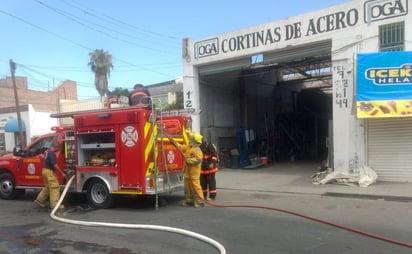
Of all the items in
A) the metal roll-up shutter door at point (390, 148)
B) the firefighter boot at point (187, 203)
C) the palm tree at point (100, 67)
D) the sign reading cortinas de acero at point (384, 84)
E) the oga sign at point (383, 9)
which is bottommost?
the firefighter boot at point (187, 203)

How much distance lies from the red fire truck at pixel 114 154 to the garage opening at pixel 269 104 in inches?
277

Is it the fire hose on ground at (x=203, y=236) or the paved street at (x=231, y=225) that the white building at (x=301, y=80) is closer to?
the paved street at (x=231, y=225)

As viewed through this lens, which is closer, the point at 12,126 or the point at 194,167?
the point at 194,167

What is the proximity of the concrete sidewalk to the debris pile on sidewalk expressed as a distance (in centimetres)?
20

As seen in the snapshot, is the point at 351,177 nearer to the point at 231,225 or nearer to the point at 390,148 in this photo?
the point at 390,148

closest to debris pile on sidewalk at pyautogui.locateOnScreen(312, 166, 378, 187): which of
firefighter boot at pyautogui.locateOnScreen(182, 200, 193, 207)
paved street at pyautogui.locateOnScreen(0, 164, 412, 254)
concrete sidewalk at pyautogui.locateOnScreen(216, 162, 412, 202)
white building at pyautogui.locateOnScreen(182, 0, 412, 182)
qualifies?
concrete sidewalk at pyautogui.locateOnScreen(216, 162, 412, 202)

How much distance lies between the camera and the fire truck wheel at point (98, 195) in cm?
898

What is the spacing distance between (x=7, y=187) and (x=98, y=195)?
3562 mm

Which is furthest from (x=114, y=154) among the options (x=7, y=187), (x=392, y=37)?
(x=392, y=37)

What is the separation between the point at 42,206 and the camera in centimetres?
944

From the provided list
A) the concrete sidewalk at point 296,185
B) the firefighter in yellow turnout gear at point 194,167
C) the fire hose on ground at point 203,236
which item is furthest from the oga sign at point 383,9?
the fire hose on ground at point 203,236

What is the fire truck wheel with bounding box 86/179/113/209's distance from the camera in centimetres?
898

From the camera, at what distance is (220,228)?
679cm

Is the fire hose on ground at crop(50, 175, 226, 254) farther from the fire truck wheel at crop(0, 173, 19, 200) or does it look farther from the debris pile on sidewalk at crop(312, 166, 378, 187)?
the debris pile on sidewalk at crop(312, 166, 378, 187)
